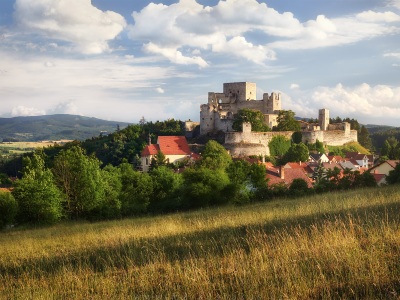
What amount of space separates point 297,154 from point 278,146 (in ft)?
17.1

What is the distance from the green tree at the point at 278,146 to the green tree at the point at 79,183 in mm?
43818

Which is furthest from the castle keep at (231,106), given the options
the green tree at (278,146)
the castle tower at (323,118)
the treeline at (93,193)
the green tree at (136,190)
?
the treeline at (93,193)

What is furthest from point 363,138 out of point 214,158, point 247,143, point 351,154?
point 214,158

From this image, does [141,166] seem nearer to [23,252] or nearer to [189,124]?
[189,124]

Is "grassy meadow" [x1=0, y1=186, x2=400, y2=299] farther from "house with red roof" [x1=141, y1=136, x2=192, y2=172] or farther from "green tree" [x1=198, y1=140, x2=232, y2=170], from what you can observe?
"house with red roof" [x1=141, y1=136, x2=192, y2=172]

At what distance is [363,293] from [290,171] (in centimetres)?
4571

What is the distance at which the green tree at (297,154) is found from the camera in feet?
206

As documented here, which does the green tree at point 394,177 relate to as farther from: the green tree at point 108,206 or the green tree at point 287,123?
the green tree at point 287,123

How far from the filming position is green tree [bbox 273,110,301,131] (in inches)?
2832

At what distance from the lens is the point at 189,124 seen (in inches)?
3123

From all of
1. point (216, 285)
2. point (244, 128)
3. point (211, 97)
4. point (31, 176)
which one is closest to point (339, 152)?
point (244, 128)

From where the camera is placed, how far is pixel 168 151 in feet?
211

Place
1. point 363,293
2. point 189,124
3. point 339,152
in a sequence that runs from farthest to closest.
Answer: point 189,124, point 339,152, point 363,293

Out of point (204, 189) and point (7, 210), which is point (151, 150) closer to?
point (204, 189)
